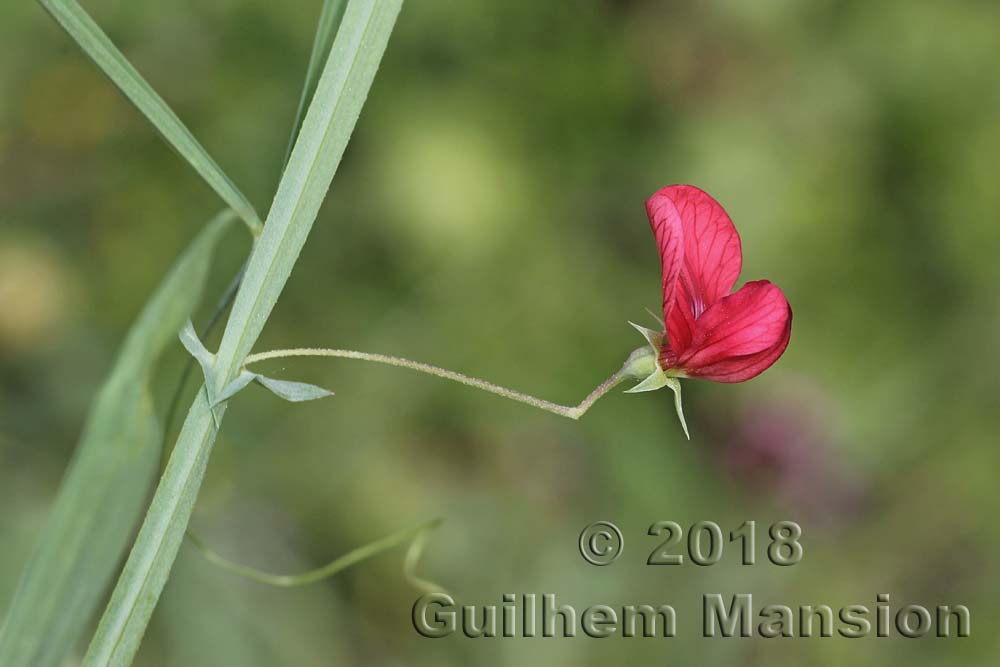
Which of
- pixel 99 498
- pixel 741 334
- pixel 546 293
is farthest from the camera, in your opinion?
pixel 546 293

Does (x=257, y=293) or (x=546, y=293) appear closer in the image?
(x=257, y=293)

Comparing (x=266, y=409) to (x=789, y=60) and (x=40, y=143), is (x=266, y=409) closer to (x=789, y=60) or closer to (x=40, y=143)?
(x=40, y=143)

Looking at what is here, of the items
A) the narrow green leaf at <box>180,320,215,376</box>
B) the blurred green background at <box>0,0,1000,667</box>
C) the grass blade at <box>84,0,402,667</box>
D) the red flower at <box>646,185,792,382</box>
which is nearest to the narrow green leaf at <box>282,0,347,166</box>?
the grass blade at <box>84,0,402,667</box>

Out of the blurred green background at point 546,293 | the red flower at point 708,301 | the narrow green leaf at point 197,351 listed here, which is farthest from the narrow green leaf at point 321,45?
the blurred green background at point 546,293

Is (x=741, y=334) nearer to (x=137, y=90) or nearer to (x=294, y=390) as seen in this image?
(x=294, y=390)

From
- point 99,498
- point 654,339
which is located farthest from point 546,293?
point 99,498

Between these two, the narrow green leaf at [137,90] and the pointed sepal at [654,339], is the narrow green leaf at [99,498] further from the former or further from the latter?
the pointed sepal at [654,339]

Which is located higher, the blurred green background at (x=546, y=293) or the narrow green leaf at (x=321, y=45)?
the blurred green background at (x=546, y=293)
